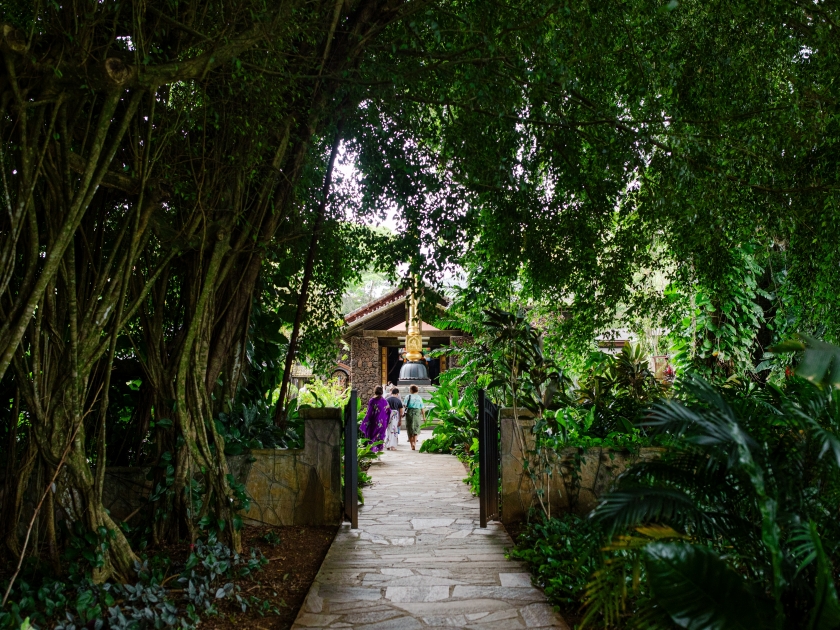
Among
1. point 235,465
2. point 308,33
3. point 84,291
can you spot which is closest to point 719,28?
point 308,33

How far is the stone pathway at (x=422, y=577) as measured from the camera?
346 centimetres

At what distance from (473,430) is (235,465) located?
16.6ft

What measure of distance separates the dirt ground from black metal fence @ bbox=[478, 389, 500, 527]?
130cm

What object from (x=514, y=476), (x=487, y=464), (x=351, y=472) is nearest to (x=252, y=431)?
(x=351, y=472)

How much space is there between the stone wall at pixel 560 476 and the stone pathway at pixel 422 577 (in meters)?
0.29

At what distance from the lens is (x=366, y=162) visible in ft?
19.9

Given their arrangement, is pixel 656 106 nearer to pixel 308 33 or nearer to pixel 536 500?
pixel 308 33

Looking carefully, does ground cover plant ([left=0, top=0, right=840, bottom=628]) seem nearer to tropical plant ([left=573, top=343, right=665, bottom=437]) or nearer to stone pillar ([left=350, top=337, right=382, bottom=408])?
tropical plant ([left=573, top=343, right=665, bottom=437])

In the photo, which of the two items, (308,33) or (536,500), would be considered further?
(536,500)

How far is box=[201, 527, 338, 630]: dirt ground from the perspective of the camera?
3.46 meters

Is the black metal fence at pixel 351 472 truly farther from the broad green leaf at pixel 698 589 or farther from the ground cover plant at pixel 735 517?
the broad green leaf at pixel 698 589

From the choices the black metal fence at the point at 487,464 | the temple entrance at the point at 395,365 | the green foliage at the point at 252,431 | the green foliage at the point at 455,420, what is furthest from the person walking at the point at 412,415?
the temple entrance at the point at 395,365

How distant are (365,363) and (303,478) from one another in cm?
1405

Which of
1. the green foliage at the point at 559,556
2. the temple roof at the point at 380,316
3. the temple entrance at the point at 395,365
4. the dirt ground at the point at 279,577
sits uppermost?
the temple roof at the point at 380,316
